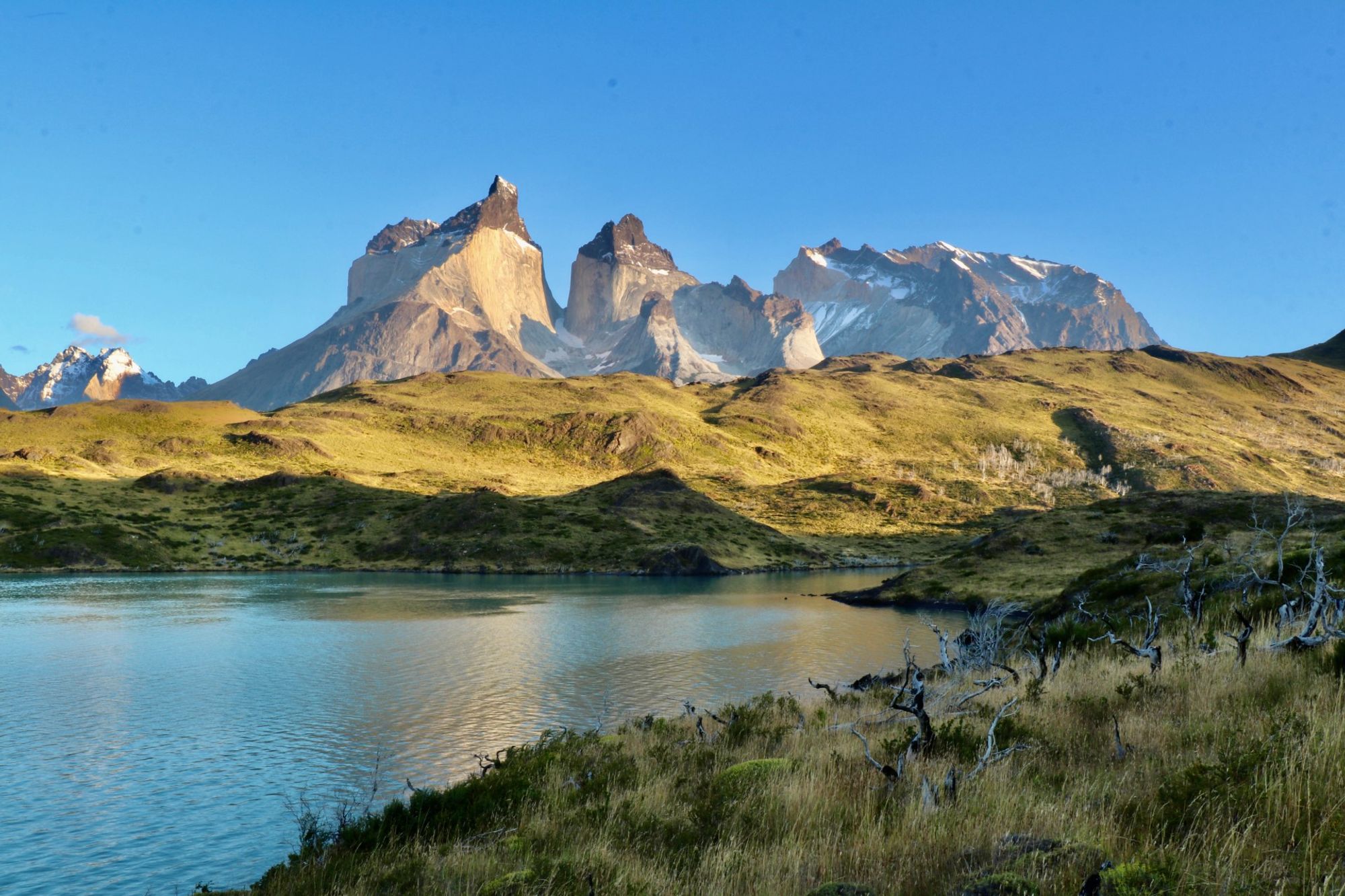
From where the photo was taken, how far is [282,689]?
40.2m

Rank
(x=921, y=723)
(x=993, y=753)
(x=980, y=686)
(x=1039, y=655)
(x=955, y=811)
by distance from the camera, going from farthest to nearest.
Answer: (x=1039, y=655), (x=980, y=686), (x=921, y=723), (x=993, y=753), (x=955, y=811)

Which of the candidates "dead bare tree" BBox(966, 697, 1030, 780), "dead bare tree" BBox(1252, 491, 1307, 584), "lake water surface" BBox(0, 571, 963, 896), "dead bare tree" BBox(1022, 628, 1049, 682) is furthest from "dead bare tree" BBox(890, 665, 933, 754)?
"lake water surface" BBox(0, 571, 963, 896)

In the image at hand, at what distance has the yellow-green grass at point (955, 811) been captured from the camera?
736 cm

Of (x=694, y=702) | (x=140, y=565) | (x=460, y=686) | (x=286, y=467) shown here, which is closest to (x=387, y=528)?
(x=140, y=565)

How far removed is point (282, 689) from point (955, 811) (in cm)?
3940

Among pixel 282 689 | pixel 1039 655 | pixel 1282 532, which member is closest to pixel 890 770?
pixel 1039 655

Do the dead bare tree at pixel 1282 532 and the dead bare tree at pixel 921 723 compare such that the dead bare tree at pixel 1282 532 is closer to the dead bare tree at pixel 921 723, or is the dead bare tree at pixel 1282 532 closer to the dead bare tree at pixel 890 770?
the dead bare tree at pixel 921 723

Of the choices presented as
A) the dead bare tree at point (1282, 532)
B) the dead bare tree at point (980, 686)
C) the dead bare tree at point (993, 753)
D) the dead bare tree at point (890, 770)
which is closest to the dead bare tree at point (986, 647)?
the dead bare tree at point (980, 686)

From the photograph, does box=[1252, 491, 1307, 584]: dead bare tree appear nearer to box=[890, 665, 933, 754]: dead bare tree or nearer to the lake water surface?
box=[890, 665, 933, 754]: dead bare tree

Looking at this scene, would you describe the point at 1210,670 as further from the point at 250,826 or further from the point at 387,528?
the point at 387,528

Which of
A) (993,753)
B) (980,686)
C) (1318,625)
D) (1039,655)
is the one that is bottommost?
(980,686)

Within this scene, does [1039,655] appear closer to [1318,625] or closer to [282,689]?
[1318,625]

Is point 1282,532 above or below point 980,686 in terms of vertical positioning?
above

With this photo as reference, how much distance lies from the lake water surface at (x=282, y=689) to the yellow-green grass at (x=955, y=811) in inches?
356
